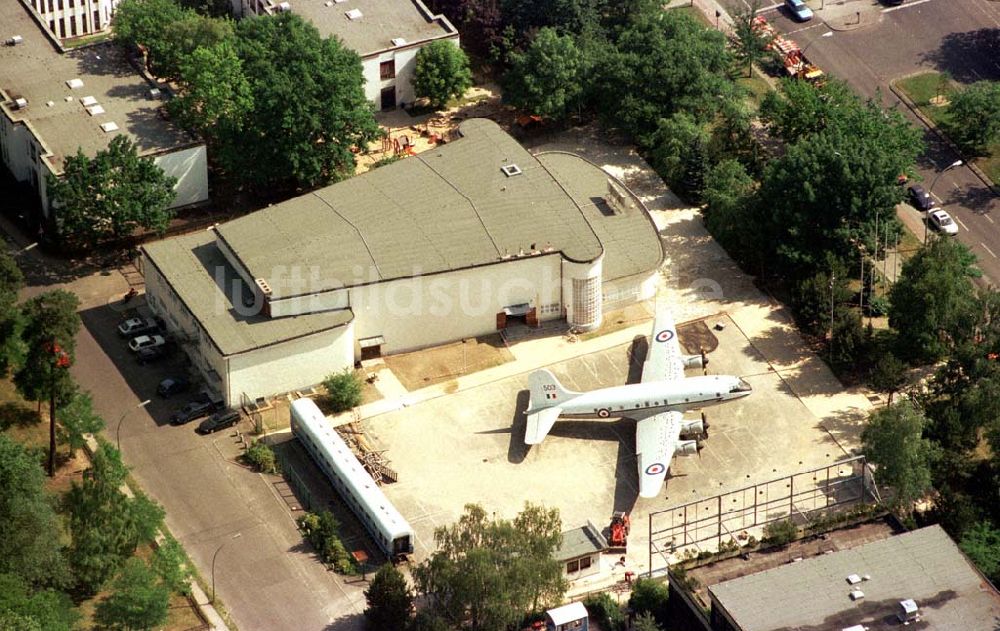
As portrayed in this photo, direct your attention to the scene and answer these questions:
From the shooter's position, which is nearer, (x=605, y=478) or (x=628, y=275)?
(x=605, y=478)

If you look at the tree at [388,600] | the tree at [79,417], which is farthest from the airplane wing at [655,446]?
the tree at [79,417]

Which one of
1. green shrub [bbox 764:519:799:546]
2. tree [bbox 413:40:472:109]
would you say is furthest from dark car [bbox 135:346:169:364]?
green shrub [bbox 764:519:799:546]

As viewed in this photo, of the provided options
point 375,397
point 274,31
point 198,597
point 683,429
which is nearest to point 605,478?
point 683,429

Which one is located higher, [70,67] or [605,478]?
[70,67]

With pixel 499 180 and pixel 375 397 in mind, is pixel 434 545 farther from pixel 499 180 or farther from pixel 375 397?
pixel 499 180

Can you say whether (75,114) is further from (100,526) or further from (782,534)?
(782,534)

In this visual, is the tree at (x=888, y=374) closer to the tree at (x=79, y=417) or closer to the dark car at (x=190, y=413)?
the dark car at (x=190, y=413)

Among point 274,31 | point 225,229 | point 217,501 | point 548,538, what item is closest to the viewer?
point 548,538
